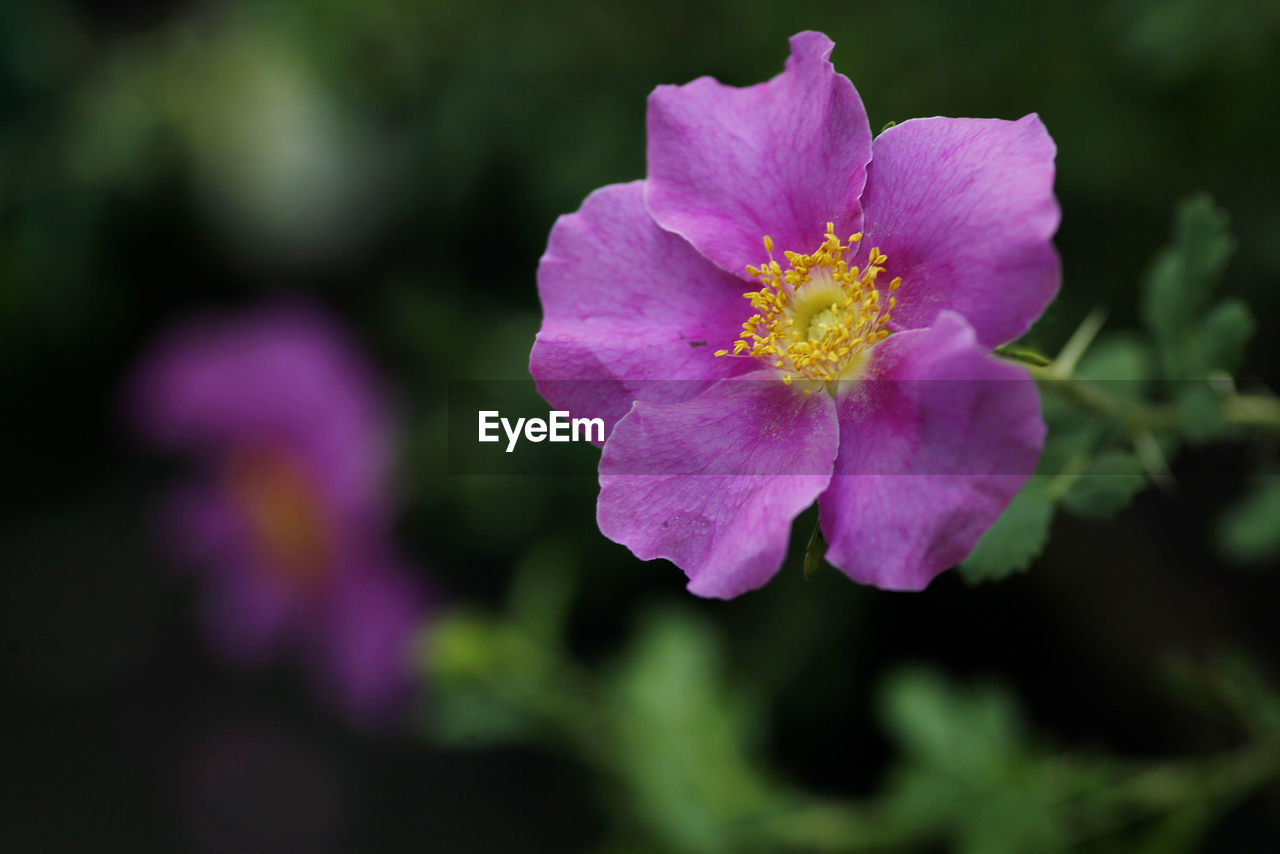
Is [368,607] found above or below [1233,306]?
below

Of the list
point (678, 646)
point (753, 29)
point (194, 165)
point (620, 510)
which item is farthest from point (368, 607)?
point (620, 510)

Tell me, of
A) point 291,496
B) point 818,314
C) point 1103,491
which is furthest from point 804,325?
point 291,496

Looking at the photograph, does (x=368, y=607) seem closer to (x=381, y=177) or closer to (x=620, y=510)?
(x=381, y=177)

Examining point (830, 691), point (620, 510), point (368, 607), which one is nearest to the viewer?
point (620, 510)

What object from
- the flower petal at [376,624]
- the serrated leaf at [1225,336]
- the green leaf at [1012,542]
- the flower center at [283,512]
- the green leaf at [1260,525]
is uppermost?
the serrated leaf at [1225,336]

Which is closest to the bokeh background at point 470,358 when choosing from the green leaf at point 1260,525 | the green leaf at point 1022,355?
the green leaf at point 1260,525

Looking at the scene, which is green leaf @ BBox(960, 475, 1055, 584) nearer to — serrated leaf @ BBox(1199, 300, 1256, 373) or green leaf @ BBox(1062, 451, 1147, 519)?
green leaf @ BBox(1062, 451, 1147, 519)

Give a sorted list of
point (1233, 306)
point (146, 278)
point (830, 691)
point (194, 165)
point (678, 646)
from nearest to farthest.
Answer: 1. point (1233, 306)
2. point (678, 646)
3. point (830, 691)
4. point (194, 165)
5. point (146, 278)

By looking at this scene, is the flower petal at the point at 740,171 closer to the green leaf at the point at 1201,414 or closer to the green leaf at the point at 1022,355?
the green leaf at the point at 1022,355
